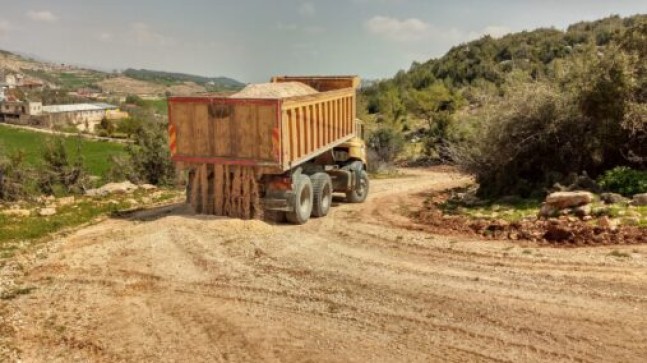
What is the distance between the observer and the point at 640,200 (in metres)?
10.5

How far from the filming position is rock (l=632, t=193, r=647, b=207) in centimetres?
1039

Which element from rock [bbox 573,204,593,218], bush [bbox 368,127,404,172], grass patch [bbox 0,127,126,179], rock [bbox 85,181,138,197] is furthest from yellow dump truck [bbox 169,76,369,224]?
grass patch [bbox 0,127,126,179]

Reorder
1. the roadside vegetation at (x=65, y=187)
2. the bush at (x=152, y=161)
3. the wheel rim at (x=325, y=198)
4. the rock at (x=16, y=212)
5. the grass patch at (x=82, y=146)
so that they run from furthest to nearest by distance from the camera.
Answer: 1. the grass patch at (x=82, y=146)
2. the bush at (x=152, y=161)
3. the rock at (x=16, y=212)
4. the wheel rim at (x=325, y=198)
5. the roadside vegetation at (x=65, y=187)

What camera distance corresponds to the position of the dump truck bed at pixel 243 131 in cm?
1062

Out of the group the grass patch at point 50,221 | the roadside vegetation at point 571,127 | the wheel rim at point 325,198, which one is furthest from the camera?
the wheel rim at point 325,198

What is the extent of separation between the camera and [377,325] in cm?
640

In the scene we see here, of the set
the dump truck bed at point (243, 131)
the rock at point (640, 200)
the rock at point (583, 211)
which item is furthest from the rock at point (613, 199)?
the dump truck bed at point (243, 131)

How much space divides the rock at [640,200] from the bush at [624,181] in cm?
82

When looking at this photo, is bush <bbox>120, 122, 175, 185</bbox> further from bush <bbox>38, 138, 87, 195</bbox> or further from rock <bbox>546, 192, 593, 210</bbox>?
rock <bbox>546, 192, 593, 210</bbox>

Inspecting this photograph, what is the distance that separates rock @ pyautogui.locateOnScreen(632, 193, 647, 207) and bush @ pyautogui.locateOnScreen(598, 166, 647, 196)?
0.82m

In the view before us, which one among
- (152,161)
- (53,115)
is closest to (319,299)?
(152,161)

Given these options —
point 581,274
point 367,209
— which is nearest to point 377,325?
point 581,274

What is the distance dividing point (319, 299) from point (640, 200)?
7.13 meters

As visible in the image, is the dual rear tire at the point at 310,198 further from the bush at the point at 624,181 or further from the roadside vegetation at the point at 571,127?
the bush at the point at 624,181
